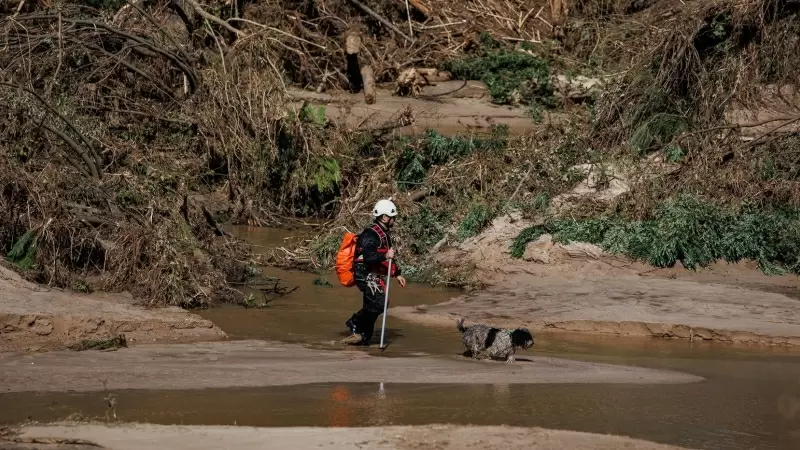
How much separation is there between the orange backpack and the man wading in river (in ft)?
0.18

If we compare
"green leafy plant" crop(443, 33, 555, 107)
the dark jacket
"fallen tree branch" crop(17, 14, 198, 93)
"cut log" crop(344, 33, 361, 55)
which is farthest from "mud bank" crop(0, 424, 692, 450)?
"cut log" crop(344, 33, 361, 55)

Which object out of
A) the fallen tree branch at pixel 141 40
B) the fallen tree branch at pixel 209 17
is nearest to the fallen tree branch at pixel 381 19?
the fallen tree branch at pixel 209 17

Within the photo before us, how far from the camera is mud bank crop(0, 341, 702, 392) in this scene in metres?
10.1

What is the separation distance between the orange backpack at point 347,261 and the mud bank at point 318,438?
11.9 feet

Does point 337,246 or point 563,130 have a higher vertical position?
point 563,130

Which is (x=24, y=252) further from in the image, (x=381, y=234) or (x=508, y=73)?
(x=508, y=73)

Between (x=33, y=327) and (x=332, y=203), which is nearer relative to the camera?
(x=33, y=327)

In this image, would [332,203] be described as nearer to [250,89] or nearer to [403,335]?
[250,89]

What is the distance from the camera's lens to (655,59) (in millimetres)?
19922

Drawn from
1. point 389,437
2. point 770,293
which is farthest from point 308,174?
point 389,437

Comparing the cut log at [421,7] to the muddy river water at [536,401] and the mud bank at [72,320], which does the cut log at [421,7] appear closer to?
the muddy river water at [536,401]

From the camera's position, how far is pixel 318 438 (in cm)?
859

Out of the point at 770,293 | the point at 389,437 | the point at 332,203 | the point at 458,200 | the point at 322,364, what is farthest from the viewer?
the point at 332,203

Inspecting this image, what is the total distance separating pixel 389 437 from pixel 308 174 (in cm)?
1084
